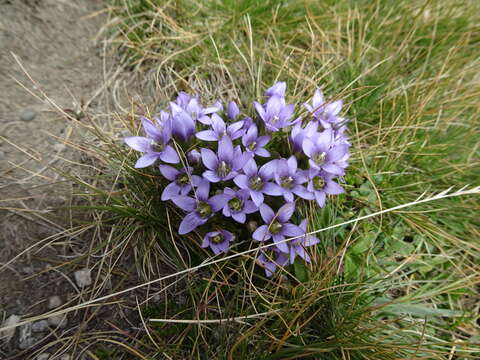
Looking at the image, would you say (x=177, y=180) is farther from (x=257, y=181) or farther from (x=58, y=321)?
(x=58, y=321)

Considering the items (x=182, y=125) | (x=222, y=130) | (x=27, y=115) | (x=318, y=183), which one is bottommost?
(x=318, y=183)

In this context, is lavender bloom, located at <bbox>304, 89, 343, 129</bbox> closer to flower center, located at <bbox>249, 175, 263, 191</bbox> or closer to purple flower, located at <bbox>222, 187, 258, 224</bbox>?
flower center, located at <bbox>249, 175, 263, 191</bbox>

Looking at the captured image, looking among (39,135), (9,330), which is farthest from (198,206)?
(39,135)

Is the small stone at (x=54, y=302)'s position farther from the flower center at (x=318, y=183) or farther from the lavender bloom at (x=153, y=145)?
the flower center at (x=318, y=183)

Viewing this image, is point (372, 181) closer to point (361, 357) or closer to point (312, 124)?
point (312, 124)

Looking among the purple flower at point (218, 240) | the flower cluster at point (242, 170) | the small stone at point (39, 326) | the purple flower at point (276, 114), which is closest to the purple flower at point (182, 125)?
the flower cluster at point (242, 170)

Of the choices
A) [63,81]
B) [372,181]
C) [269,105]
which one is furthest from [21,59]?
[372,181]
